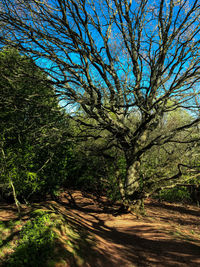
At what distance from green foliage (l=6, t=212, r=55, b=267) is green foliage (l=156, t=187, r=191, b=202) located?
7823 millimetres

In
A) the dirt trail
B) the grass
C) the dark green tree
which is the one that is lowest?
the dirt trail

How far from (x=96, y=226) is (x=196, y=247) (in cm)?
290

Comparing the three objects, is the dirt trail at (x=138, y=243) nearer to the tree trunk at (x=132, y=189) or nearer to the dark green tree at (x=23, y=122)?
the tree trunk at (x=132, y=189)

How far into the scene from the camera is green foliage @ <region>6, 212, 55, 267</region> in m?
2.89

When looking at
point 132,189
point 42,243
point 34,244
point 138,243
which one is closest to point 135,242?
point 138,243

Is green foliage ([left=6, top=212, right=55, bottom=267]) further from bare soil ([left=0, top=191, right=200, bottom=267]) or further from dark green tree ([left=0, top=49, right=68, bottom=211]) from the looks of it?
dark green tree ([left=0, top=49, right=68, bottom=211])

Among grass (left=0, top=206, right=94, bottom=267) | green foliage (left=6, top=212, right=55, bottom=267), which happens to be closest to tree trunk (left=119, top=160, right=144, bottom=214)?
grass (left=0, top=206, right=94, bottom=267)

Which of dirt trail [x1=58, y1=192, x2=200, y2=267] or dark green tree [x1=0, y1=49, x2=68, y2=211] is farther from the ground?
dark green tree [x1=0, y1=49, x2=68, y2=211]

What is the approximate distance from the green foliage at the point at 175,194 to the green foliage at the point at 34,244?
782cm

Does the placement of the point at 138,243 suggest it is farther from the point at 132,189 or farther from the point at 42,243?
the point at 42,243

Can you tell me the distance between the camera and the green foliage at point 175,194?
9.99 meters

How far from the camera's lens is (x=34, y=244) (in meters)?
3.31

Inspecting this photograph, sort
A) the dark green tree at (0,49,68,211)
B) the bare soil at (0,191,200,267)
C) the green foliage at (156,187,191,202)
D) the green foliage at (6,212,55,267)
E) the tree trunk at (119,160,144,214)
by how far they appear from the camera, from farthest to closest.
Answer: the green foliage at (156,187,191,202)
the tree trunk at (119,160,144,214)
the dark green tree at (0,49,68,211)
the bare soil at (0,191,200,267)
the green foliage at (6,212,55,267)

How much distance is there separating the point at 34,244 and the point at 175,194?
29.5 ft
